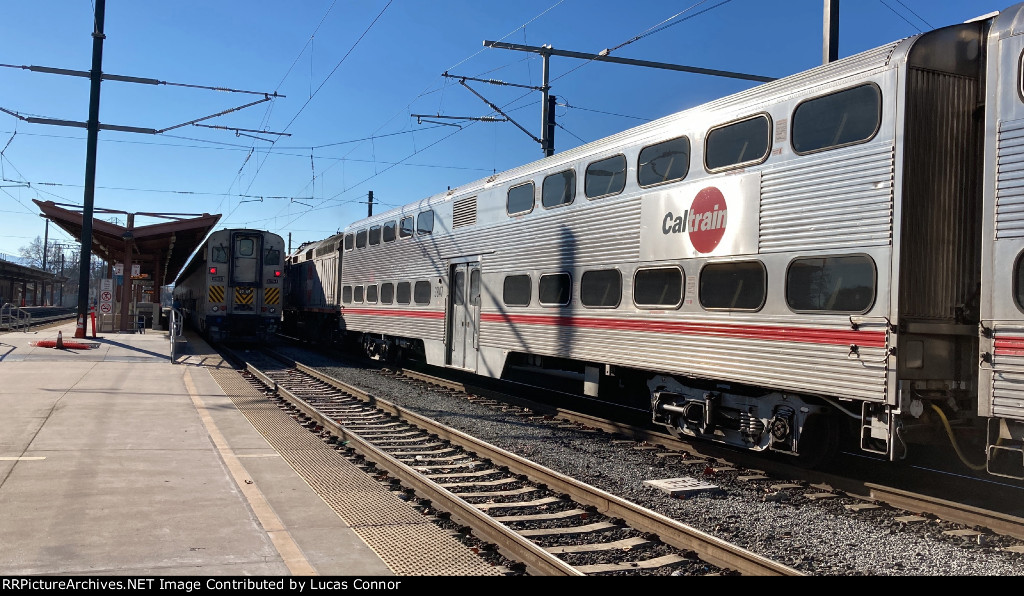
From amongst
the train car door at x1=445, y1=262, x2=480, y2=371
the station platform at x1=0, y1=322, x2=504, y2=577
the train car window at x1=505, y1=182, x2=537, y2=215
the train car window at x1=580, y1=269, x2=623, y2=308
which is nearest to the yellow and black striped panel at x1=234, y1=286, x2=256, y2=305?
the train car door at x1=445, y1=262, x2=480, y2=371

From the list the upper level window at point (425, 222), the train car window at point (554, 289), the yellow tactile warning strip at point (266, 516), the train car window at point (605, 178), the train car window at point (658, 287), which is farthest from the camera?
the upper level window at point (425, 222)

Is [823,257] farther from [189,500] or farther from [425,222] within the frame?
[425,222]

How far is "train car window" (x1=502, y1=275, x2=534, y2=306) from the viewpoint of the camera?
11875 mm

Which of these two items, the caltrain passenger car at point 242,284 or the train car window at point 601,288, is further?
the caltrain passenger car at point 242,284

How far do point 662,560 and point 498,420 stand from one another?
20.4 ft

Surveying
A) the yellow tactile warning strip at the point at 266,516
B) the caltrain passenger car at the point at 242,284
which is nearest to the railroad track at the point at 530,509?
the yellow tactile warning strip at the point at 266,516

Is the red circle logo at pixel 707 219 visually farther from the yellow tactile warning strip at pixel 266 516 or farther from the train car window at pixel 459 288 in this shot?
the train car window at pixel 459 288

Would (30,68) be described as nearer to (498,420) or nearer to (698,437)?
(498,420)

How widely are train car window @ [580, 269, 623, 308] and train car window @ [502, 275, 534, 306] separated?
163 centimetres

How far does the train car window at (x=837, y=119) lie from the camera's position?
21.5 feet

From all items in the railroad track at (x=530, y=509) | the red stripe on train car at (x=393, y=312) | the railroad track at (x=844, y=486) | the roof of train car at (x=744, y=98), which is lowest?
the railroad track at (x=530, y=509)

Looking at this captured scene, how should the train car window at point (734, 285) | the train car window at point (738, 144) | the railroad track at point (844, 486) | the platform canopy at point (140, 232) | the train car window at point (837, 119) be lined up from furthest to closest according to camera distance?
the platform canopy at point (140, 232) → the train car window at point (738, 144) → the train car window at point (734, 285) → the train car window at point (837, 119) → the railroad track at point (844, 486)

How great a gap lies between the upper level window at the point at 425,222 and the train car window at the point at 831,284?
9.84m
